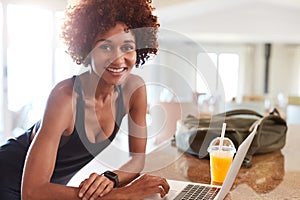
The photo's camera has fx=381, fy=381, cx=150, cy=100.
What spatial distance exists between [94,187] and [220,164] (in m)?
0.42

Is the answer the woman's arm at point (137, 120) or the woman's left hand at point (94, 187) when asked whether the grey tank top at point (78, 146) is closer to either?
the woman's arm at point (137, 120)

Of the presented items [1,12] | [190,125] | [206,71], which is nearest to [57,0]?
[1,12]

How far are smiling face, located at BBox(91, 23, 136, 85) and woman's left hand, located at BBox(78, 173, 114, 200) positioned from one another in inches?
10.8

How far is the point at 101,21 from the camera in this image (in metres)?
1.01

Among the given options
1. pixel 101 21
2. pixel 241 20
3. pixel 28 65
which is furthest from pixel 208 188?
pixel 241 20

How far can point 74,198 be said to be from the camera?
2.90ft

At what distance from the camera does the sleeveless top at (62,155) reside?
112 cm

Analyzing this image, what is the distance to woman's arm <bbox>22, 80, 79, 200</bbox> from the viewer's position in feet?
2.90

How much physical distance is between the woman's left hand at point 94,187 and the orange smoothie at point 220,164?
36cm

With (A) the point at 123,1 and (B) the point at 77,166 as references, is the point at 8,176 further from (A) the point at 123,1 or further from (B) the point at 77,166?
(A) the point at 123,1

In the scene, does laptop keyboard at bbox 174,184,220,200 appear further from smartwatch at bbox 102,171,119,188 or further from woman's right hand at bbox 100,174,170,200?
smartwatch at bbox 102,171,119,188

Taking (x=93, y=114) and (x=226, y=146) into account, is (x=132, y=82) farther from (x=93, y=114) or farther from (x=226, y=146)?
(x=226, y=146)

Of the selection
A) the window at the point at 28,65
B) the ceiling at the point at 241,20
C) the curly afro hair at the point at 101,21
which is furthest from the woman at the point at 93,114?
the ceiling at the point at 241,20

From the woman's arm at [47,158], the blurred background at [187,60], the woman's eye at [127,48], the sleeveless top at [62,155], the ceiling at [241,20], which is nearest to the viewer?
the woman's arm at [47,158]
